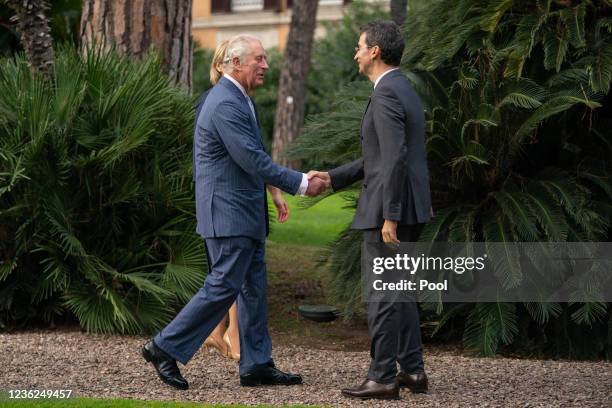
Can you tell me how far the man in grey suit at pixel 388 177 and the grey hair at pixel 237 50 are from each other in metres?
0.66

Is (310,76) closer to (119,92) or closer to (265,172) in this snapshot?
(119,92)

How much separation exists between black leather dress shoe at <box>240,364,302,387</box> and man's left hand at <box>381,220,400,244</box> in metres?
1.11

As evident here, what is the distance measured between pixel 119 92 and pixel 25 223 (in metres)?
1.17

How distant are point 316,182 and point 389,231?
2.29ft

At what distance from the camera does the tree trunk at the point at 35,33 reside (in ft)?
30.5

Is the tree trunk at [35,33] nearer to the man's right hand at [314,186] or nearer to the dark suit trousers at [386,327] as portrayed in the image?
the man's right hand at [314,186]

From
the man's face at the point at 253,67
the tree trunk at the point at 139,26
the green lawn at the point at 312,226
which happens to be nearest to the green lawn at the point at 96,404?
the man's face at the point at 253,67

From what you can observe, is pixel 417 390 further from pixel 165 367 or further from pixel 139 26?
pixel 139 26

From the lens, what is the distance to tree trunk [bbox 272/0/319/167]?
2247 cm

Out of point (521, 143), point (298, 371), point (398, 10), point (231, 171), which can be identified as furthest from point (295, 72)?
point (231, 171)

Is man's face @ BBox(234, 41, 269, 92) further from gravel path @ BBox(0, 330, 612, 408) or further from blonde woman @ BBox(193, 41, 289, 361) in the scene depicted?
gravel path @ BBox(0, 330, 612, 408)

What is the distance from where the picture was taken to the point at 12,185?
319 inches

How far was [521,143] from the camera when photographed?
834cm

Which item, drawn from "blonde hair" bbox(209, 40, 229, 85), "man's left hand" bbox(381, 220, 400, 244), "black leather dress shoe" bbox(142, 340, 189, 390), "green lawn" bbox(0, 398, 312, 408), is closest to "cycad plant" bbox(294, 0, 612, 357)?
"blonde hair" bbox(209, 40, 229, 85)
